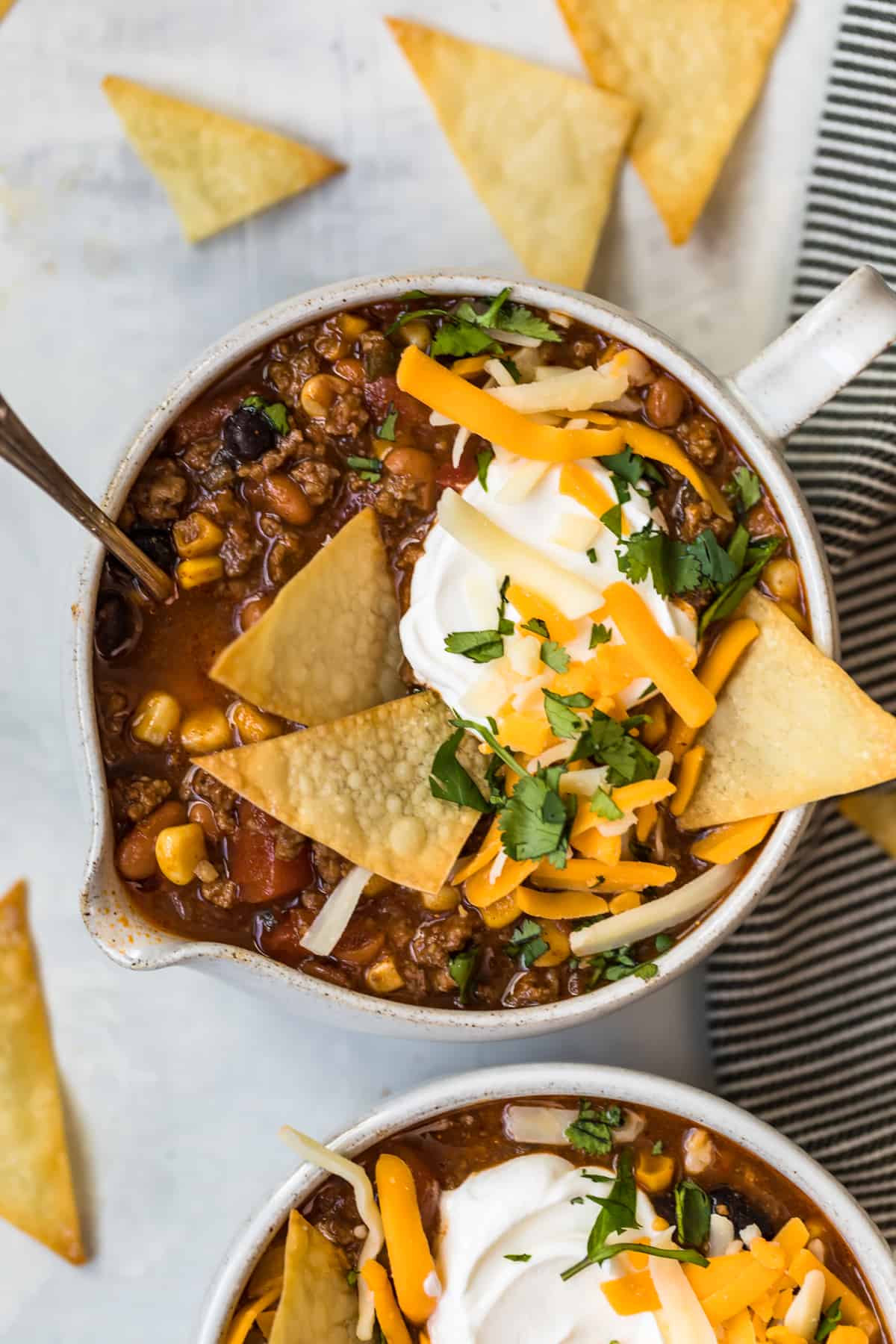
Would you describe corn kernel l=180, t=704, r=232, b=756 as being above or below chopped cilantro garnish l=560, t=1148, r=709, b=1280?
above

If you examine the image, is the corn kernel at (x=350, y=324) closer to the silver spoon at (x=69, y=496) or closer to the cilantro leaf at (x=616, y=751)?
the silver spoon at (x=69, y=496)

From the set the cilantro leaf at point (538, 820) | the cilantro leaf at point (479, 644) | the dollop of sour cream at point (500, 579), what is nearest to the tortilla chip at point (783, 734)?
the dollop of sour cream at point (500, 579)

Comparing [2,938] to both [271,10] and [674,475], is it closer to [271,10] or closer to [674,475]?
[674,475]

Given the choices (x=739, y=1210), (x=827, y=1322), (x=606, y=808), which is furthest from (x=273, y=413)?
(x=827, y=1322)

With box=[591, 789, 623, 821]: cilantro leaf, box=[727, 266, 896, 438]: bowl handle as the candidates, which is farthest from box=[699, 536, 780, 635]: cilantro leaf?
box=[591, 789, 623, 821]: cilantro leaf

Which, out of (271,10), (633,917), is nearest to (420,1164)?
(633,917)

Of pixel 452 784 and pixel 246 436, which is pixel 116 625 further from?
pixel 452 784

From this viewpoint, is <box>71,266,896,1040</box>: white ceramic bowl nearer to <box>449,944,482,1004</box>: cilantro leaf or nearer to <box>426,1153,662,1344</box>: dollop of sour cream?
<box>449,944,482,1004</box>: cilantro leaf
